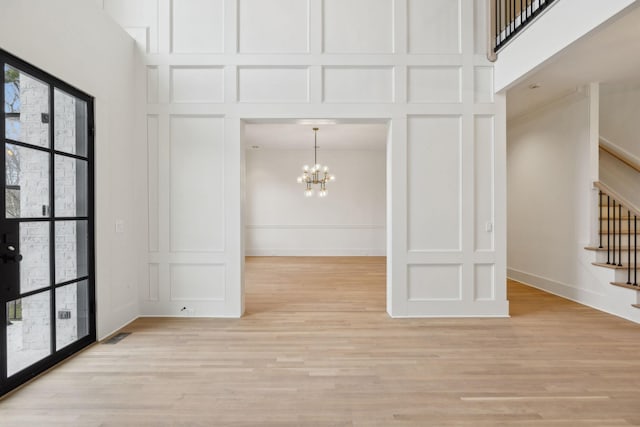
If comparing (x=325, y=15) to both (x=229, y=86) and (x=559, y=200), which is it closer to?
(x=229, y=86)

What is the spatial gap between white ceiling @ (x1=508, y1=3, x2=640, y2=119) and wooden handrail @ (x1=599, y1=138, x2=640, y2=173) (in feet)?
2.72

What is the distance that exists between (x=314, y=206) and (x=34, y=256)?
775 centimetres

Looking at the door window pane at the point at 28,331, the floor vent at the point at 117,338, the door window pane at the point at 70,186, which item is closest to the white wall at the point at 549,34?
the door window pane at the point at 70,186

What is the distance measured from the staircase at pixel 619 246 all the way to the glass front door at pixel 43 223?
5727 mm

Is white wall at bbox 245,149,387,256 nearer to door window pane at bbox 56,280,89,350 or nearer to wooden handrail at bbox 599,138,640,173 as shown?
wooden handrail at bbox 599,138,640,173

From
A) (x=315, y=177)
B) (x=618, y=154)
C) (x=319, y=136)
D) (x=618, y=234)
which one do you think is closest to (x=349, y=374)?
(x=618, y=234)

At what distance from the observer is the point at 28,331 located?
8.75ft

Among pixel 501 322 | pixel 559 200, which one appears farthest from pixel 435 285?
pixel 559 200

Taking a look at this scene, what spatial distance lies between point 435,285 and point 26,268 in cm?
390

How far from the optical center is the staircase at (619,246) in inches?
163

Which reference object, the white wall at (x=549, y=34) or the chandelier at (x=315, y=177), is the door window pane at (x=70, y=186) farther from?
the chandelier at (x=315, y=177)

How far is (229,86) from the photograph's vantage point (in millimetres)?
4129

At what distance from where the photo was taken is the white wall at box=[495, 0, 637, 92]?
2667 mm

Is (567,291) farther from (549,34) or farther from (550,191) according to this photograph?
(549,34)
